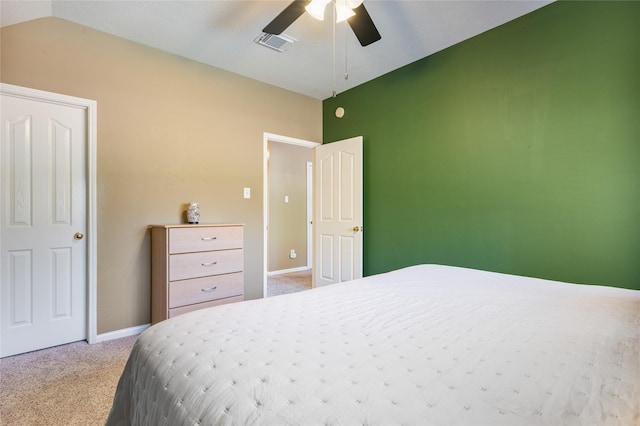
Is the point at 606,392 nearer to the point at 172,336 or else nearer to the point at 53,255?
the point at 172,336

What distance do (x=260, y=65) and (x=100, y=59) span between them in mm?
1342

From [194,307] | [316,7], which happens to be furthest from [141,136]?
[316,7]

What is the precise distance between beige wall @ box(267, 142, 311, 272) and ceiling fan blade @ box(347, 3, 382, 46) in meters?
3.20

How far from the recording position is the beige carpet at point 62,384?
60.7 inches

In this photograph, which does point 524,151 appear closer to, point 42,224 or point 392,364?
point 392,364

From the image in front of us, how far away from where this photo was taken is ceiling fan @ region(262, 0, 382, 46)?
1.66 m

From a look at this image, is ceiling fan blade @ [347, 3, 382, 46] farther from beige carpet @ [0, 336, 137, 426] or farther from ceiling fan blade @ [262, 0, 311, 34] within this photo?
beige carpet @ [0, 336, 137, 426]

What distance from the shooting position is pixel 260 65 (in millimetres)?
3041

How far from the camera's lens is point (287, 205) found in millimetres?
5223

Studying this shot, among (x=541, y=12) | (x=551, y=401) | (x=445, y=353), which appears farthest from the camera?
(x=541, y=12)

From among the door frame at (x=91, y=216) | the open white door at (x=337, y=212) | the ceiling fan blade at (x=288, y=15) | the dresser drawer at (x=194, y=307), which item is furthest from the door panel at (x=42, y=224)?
the open white door at (x=337, y=212)

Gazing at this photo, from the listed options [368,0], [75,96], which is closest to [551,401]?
[368,0]

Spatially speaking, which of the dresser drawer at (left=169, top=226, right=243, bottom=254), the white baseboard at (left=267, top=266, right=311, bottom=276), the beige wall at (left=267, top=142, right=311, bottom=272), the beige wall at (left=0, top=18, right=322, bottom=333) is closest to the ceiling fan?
the beige wall at (left=0, top=18, right=322, bottom=333)

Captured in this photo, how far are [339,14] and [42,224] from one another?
2569mm
